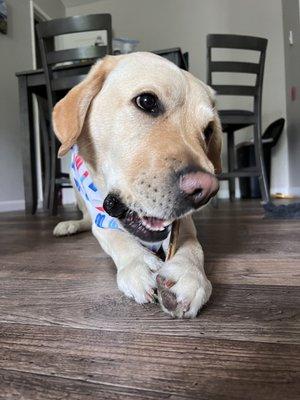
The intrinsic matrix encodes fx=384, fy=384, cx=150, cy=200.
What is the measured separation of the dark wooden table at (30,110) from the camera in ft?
8.85

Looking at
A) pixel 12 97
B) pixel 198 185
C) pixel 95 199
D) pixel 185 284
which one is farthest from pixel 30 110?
pixel 185 284

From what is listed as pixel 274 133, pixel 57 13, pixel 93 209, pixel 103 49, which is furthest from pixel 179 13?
pixel 93 209

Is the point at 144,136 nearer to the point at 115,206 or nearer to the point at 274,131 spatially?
the point at 115,206

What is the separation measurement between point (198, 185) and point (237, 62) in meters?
2.63

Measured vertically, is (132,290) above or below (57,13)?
below

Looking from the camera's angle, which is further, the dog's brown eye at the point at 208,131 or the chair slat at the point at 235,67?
the chair slat at the point at 235,67

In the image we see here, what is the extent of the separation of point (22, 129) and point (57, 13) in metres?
3.36

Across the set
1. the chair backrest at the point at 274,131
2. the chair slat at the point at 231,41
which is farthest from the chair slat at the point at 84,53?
the chair backrest at the point at 274,131

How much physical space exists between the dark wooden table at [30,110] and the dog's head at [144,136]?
1.74 metres

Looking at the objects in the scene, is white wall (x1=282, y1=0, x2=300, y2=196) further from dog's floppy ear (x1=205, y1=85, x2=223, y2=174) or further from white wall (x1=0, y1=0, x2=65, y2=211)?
dog's floppy ear (x1=205, y1=85, x2=223, y2=174)

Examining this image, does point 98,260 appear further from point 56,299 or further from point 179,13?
point 179,13

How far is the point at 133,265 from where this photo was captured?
755 mm

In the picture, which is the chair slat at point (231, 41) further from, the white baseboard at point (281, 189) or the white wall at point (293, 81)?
the white baseboard at point (281, 189)

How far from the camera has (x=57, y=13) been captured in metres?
5.49
